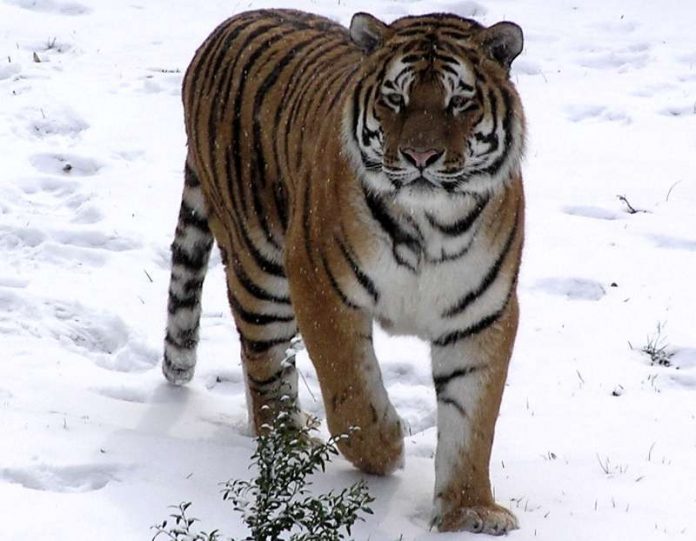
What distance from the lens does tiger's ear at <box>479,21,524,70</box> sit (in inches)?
151

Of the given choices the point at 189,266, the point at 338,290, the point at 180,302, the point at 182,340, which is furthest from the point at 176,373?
the point at 338,290

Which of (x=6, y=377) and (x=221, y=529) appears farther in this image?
(x=6, y=377)

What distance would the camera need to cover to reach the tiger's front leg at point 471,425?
404 cm

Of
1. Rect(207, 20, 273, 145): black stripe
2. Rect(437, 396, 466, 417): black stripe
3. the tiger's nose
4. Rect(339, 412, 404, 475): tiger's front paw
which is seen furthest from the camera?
Rect(207, 20, 273, 145): black stripe

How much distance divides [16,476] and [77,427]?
0.47 metres

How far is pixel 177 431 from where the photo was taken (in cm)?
477

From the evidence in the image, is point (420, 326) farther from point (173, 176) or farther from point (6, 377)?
point (173, 176)

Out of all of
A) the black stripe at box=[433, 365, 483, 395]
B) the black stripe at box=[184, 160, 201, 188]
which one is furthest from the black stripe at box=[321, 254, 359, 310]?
the black stripe at box=[184, 160, 201, 188]

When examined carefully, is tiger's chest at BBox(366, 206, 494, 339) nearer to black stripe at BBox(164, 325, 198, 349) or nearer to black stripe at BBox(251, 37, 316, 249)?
black stripe at BBox(251, 37, 316, 249)

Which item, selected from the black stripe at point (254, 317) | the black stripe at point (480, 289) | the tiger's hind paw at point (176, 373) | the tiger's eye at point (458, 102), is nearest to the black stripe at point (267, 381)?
the black stripe at point (254, 317)

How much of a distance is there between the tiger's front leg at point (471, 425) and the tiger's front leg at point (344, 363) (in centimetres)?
20

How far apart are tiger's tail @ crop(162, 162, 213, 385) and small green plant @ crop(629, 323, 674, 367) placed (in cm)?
174

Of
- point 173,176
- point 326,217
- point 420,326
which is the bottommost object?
point 173,176

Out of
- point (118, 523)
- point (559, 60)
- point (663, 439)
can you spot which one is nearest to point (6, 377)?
point (118, 523)
